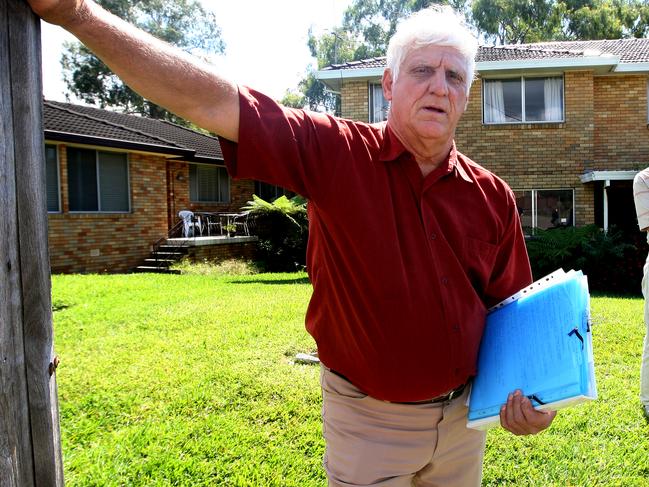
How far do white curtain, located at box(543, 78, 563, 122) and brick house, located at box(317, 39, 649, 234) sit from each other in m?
0.03

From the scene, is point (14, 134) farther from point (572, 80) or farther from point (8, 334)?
point (572, 80)

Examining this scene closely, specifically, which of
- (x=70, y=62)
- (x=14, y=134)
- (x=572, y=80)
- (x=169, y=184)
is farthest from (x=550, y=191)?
(x=70, y=62)

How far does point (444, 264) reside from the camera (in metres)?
2.12

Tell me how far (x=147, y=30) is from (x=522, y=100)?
3500 cm

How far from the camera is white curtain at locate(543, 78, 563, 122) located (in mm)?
15516

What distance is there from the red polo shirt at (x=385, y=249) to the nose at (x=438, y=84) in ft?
0.74

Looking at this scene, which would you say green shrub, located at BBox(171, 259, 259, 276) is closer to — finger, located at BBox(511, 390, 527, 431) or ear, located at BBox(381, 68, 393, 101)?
ear, located at BBox(381, 68, 393, 101)

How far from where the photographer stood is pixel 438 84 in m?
2.11

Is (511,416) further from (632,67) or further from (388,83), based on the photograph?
(632,67)

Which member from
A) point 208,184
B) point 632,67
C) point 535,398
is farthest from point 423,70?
point 208,184

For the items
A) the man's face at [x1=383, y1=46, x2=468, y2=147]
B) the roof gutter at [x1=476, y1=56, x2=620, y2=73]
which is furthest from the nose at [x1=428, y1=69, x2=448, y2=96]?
the roof gutter at [x1=476, y1=56, x2=620, y2=73]

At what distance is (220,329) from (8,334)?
20.4 feet

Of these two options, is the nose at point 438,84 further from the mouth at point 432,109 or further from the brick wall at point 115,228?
the brick wall at point 115,228

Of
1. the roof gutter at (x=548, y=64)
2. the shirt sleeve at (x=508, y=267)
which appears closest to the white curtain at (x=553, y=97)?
the roof gutter at (x=548, y=64)
